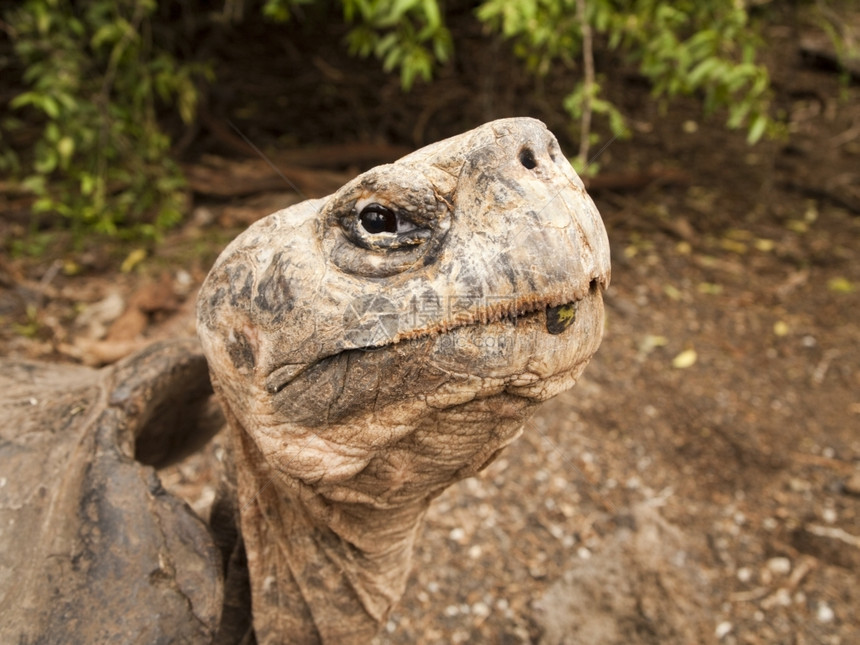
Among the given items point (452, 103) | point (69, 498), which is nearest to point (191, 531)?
point (69, 498)

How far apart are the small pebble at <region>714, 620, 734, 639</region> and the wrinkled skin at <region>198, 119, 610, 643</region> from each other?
5.44 feet

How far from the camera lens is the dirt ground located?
2355mm

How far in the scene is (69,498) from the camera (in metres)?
1.16

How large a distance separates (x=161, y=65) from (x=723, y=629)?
3591mm

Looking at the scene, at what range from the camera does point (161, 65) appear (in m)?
3.70

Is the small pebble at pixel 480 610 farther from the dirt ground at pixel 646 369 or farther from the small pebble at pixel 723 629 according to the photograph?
the small pebble at pixel 723 629

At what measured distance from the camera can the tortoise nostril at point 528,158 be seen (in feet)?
2.81

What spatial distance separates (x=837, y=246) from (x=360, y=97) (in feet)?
10.7

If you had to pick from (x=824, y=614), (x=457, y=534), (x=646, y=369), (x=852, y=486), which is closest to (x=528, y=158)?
(x=457, y=534)

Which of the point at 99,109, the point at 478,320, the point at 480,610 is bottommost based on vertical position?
the point at 480,610

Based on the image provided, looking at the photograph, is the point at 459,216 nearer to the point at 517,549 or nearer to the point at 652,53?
the point at 517,549

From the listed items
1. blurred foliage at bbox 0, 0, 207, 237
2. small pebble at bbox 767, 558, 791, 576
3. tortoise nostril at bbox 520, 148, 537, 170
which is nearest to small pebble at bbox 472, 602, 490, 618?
small pebble at bbox 767, 558, 791, 576

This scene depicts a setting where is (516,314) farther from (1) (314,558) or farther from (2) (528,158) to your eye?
(1) (314,558)

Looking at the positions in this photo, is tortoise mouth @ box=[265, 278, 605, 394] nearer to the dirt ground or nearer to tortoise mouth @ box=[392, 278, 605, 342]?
tortoise mouth @ box=[392, 278, 605, 342]
